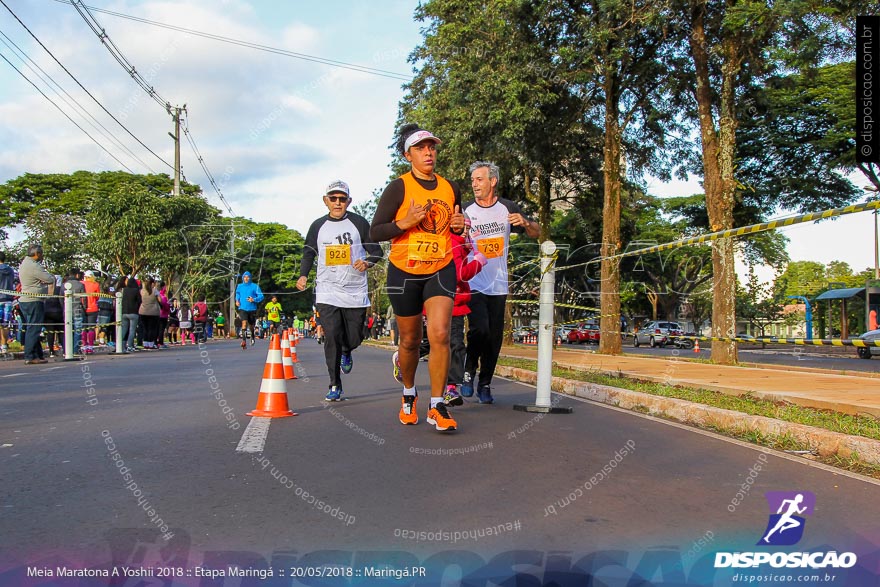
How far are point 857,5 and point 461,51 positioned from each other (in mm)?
9646

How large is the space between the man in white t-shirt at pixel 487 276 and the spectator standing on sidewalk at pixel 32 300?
919 centimetres

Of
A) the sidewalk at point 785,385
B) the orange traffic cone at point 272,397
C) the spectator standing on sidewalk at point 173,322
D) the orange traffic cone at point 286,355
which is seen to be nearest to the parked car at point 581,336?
the spectator standing on sidewalk at point 173,322

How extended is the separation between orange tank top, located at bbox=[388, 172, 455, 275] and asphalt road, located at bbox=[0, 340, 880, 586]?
3.99ft

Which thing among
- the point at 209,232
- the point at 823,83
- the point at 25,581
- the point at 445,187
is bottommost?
the point at 25,581

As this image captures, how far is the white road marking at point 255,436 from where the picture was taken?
4691mm

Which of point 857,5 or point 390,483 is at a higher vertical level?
point 857,5

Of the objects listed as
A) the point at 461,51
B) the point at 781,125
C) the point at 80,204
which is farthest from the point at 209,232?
the point at 781,125

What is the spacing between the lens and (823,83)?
24.3 m

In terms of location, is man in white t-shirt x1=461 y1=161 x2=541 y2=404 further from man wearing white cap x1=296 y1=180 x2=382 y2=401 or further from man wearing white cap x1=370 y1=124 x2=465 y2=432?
man wearing white cap x1=370 y1=124 x2=465 y2=432

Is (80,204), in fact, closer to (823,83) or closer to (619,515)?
(823,83)

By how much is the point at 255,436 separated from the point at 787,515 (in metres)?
3.28

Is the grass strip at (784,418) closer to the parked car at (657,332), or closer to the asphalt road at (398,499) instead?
the asphalt road at (398,499)

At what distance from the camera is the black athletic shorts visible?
562 centimetres

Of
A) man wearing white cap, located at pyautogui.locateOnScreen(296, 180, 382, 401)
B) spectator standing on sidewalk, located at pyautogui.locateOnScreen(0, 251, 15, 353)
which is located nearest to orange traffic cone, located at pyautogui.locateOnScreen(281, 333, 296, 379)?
man wearing white cap, located at pyautogui.locateOnScreen(296, 180, 382, 401)
